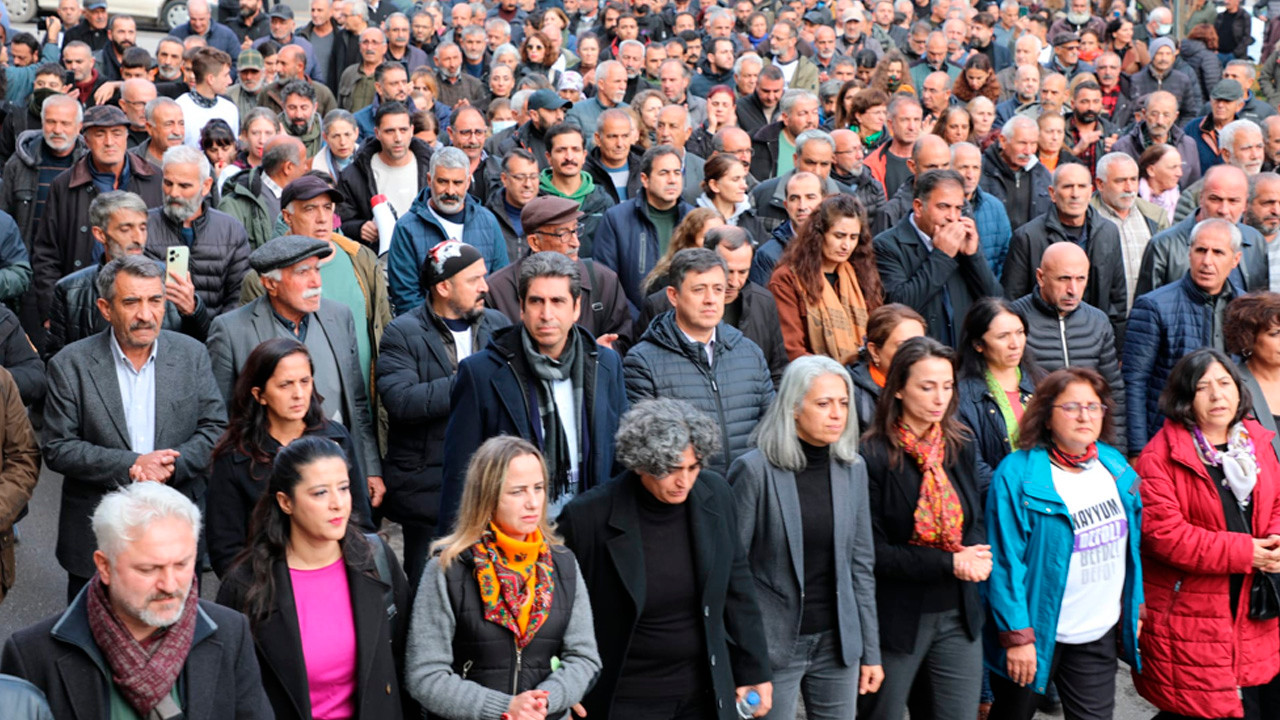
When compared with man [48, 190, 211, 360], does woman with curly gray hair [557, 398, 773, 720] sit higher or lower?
lower

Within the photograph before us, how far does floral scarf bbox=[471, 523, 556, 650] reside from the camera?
14.4 ft

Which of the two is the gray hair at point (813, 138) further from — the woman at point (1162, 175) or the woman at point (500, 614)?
the woman at point (500, 614)

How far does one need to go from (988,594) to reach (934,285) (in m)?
2.28

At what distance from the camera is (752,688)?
4.93 metres

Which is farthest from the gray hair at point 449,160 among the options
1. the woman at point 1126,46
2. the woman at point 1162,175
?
the woman at point 1126,46

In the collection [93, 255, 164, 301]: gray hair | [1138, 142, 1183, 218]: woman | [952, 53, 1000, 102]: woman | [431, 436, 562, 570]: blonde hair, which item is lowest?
[431, 436, 562, 570]: blonde hair

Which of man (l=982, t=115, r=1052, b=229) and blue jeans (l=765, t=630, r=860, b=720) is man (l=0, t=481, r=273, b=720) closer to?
blue jeans (l=765, t=630, r=860, b=720)

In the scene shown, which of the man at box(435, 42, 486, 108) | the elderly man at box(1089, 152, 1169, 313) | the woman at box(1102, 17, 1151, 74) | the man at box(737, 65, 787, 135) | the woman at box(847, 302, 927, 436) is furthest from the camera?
the woman at box(1102, 17, 1151, 74)

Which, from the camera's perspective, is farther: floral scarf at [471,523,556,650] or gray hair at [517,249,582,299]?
gray hair at [517,249,582,299]

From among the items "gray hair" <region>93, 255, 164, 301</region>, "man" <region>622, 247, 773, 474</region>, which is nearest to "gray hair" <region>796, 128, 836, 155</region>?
"man" <region>622, 247, 773, 474</region>

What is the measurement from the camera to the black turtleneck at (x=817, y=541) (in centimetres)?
522

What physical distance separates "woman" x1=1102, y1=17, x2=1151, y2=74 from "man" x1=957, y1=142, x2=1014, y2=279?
713 cm

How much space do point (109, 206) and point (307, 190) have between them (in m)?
0.94

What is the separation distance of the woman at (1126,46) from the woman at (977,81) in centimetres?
276
